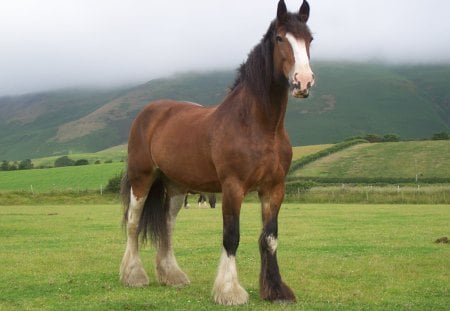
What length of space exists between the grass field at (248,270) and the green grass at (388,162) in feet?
146

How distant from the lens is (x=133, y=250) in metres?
9.97

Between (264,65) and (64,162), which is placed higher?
(264,65)

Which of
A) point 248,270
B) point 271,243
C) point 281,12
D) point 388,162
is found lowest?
point 388,162

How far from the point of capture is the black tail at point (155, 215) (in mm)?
9961

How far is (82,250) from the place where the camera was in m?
14.4

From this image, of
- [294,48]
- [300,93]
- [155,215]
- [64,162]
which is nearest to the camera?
[300,93]

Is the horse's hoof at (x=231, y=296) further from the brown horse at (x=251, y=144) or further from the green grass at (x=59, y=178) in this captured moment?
the green grass at (x=59, y=178)

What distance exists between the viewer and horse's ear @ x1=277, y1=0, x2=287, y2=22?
23.9ft

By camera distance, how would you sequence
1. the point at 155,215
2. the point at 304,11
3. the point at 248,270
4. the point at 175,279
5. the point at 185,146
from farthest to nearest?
the point at 248,270, the point at 155,215, the point at 175,279, the point at 185,146, the point at 304,11

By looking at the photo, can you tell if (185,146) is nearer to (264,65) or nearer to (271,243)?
(264,65)

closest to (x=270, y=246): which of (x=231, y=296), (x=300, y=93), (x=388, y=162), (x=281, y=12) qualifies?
(x=231, y=296)

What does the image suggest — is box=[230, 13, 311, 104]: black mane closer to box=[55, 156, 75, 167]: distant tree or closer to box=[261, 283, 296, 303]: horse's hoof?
box=[261, 283, 296, 303]: horse's hoof

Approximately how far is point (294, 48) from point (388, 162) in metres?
64.5

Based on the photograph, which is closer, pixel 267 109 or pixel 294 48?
pixel 294 48
